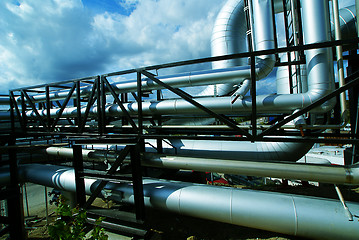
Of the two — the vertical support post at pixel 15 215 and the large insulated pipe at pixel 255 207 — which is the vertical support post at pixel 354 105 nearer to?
the large insulated pipe at pixel 255 207

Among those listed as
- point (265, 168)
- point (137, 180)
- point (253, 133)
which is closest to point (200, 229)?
point (137, 180)

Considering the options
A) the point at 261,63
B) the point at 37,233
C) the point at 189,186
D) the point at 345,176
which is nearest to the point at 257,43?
the point at 261,63

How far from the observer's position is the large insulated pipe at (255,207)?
2775 millimetres

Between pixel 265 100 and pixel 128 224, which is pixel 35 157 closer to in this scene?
pixel 128 224

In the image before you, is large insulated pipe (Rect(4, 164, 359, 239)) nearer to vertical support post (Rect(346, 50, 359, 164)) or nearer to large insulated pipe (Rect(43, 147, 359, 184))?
large insulated pipe (Rect(43, 147, 359, 184))

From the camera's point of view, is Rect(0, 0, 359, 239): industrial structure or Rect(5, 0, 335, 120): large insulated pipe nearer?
Rect(0, 0, 359, 239): industrial structure

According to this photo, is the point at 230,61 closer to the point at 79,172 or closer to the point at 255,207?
the point at 255,207

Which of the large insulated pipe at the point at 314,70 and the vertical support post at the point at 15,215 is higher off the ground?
the large insulated pipe at the point at 314,70

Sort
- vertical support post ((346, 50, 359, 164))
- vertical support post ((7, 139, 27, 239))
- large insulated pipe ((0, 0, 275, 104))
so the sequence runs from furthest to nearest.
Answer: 1. vertical support post ((7, 139, 27, 239))
2. large insulated pipe ((0, 0, 275, 104))
3. vertical support post ((346, 50, 359, 164))

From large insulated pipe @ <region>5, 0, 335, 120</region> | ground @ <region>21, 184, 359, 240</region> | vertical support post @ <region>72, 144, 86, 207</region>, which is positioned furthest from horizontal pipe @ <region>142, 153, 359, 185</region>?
vertical support post @ <region>72, 144, 86, 207</region>

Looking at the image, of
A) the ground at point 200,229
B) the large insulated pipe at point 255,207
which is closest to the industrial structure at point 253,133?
the large insulated pipe at point 255,207

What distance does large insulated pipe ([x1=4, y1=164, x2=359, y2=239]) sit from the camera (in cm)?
278

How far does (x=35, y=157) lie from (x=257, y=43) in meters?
10.9

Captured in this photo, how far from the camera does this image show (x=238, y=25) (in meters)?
4.96
